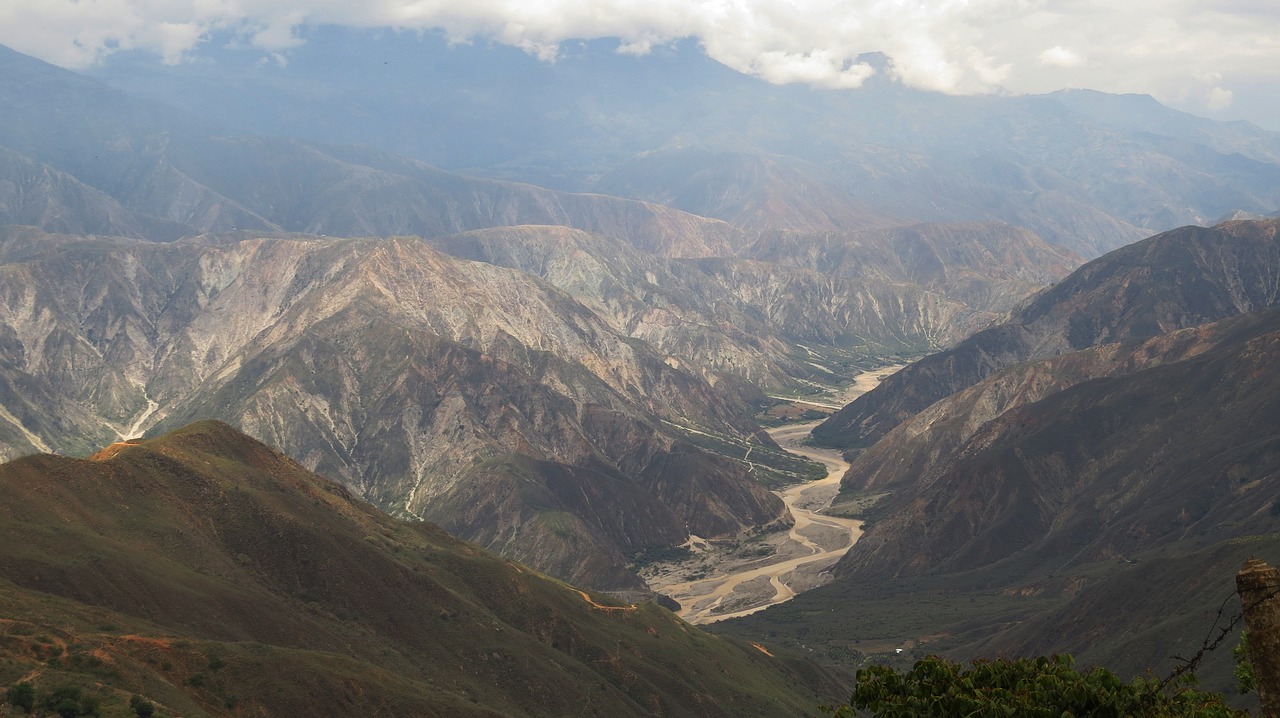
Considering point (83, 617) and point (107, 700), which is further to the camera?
point (83, 617)

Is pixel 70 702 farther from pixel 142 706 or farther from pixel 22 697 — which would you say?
pixel 142 706

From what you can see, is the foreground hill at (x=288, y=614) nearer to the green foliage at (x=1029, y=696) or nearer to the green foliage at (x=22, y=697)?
the green foliage at (x=22, y=697)

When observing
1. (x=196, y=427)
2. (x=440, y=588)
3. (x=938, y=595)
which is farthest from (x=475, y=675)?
(x=938, y=595)

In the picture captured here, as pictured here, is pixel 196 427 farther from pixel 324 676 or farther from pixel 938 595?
pixel 938 595

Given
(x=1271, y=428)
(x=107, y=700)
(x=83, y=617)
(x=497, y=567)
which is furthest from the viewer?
(x=1271, y=428)

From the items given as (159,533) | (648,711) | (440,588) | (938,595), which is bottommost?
(938,595)

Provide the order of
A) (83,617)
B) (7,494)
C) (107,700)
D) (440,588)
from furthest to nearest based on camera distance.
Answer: (440,588) < (7,494) < (83,617) < (107,700)

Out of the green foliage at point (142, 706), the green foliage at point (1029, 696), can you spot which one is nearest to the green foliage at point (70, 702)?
the green foliage at point (142, 706)
